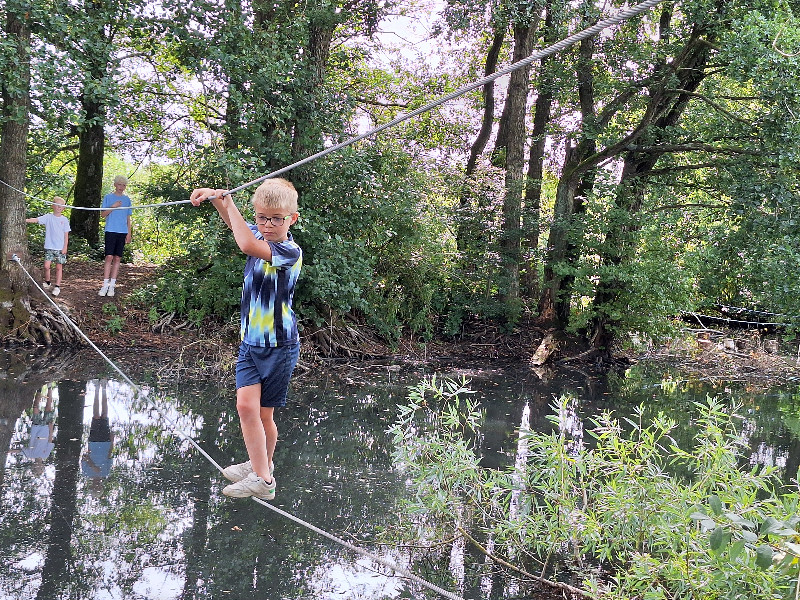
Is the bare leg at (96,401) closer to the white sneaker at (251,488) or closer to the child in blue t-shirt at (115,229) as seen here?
the child in blue t-shirt at (115,229)

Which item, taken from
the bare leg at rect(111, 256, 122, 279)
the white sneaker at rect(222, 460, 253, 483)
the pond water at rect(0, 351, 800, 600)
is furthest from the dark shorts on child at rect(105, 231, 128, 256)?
the white sneaker at rect(222, 460, 253, 483)

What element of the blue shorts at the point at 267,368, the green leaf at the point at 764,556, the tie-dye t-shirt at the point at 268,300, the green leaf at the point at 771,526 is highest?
the tie-dye t-shirt at the point at 268,300

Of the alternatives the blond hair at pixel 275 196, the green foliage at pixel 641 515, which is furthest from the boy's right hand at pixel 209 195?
the green foliage at pixel 641 515

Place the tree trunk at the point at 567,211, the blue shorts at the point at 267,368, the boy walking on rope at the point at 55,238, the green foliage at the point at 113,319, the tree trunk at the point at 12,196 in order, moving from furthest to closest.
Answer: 1. the tree trunk at the point at 567,211
2. the green foliage at the point at 113,319
3. the boy walking on rope at the point at 55,238
4. the tree trunk at the point at 12,196
5. the blue shorts at the point at 267,368

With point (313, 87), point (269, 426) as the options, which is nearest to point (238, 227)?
point (269, 426)

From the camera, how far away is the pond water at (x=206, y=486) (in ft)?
13.0

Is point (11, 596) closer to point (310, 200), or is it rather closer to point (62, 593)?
point (62, 593)

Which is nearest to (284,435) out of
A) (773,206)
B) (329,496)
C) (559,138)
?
(329,496)

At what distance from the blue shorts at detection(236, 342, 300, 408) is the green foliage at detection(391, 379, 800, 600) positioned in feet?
2.64

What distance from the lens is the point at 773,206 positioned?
32.8 ft

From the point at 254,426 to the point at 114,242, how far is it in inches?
297

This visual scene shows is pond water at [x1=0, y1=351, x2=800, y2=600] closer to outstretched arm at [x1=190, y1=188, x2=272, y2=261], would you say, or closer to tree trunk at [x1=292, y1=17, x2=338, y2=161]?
outstretched arm at [x1=190, y1=188, x2=272, y2=261]

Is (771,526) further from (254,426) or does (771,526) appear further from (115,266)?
(115,266)

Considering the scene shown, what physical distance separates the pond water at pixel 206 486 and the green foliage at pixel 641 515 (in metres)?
0.26
